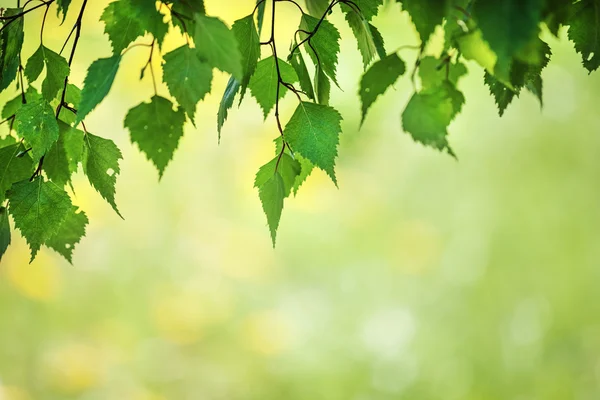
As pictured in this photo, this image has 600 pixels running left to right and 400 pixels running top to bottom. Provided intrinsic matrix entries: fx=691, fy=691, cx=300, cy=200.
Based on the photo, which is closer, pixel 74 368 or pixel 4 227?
pixel 4 227

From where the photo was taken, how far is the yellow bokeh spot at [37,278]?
275cm

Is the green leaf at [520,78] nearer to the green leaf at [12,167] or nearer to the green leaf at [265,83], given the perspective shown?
the green leaf at [265,83]

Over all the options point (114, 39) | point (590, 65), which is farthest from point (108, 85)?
point (590, 65)

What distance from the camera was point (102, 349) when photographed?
2.83m

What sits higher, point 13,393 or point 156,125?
point 13,393

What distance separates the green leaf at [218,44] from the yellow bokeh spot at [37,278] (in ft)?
8.63

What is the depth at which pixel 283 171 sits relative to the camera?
490 mm

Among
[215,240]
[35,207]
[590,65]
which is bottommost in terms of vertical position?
[35,207]

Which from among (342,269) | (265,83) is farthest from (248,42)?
(342,269)

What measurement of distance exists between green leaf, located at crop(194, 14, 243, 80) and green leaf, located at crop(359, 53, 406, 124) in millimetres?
133

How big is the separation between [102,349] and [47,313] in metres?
0.27

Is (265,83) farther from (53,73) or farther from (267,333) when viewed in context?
(267,333)

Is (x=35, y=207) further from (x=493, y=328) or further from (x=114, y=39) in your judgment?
(x=493, y=328)

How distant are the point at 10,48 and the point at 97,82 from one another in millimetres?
152
